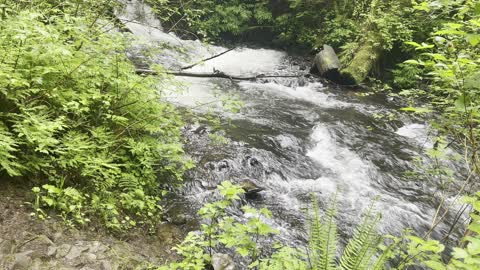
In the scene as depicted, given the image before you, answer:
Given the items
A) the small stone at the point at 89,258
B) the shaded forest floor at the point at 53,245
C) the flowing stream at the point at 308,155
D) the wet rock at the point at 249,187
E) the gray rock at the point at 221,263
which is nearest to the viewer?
the shaded forest floor at the point at 53,245

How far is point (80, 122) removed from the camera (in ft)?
13.5

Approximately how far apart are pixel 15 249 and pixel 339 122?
8.27 m

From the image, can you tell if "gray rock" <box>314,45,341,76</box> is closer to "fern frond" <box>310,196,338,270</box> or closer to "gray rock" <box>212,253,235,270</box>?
"gray rock" <box>212,253,235,270</box>

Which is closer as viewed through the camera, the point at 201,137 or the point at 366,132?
the point at 201,137

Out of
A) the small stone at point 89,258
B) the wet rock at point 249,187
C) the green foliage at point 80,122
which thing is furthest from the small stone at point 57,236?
the wet rock at point 249,187

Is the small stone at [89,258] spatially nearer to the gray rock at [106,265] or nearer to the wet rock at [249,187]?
the gray rock at [106,265]

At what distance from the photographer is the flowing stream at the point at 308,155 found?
19.1 feet

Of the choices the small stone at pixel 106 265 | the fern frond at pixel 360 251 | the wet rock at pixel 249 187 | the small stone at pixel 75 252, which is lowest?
the wet rock at pixel 249 187

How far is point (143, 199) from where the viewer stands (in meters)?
4.53

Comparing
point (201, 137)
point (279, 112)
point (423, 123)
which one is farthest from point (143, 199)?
point (423, 123)

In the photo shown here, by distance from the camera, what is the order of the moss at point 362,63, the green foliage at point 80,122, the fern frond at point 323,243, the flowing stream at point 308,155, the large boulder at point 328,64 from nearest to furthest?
the fern frond at point 323,243, the green foliage at point 80,122, the flowing stream at point 308,155, the moss at point 362,63, the large boulder at point 328,64

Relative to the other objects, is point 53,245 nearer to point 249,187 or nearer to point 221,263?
point 221,263

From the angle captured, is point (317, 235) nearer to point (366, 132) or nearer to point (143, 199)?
point (143, 199)

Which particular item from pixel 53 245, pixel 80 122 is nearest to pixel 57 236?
pixel 53 245
